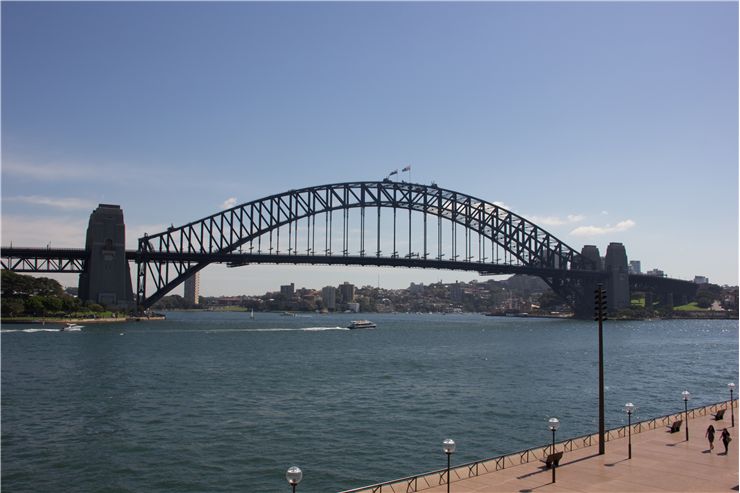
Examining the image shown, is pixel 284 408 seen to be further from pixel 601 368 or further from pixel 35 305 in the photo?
pixel 35 305

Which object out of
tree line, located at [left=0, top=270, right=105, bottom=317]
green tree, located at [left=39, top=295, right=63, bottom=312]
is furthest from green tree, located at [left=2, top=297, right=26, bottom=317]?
green tree, located at [left=39, top=295, right=63, bottom=312]

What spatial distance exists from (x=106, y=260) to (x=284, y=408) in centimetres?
7767

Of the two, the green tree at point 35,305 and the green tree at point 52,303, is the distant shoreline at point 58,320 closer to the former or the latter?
the green tree at point 52,303

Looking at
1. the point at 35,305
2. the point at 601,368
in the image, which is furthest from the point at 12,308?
the point at 601,368

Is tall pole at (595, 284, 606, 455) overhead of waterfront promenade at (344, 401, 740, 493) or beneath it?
overhead

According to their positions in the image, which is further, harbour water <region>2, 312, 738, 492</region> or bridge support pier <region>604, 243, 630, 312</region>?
bridge support pier <region>604, 243, 630, 312</region>

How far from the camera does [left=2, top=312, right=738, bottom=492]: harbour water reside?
67.4 feet

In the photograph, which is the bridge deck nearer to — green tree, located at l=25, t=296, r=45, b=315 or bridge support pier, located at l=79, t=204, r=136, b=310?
bridge support pier, located at l=79, t=204, r=136, b=310

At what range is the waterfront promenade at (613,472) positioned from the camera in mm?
15180

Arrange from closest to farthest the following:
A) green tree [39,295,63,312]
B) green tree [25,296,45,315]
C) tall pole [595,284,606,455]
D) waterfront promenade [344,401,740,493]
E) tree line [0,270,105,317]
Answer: waterfront promenade [344,401,740,493] < tall pole [595,284,606,455] < tree line [0,270,105,317] < green tree [39,295,63,312] < green tree [25,296,45,315]

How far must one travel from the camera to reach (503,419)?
28.5 meters

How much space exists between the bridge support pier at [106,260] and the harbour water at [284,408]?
40910 mm

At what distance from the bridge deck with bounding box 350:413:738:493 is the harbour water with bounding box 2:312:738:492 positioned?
476 centimetres

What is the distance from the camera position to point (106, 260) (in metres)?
98.8
